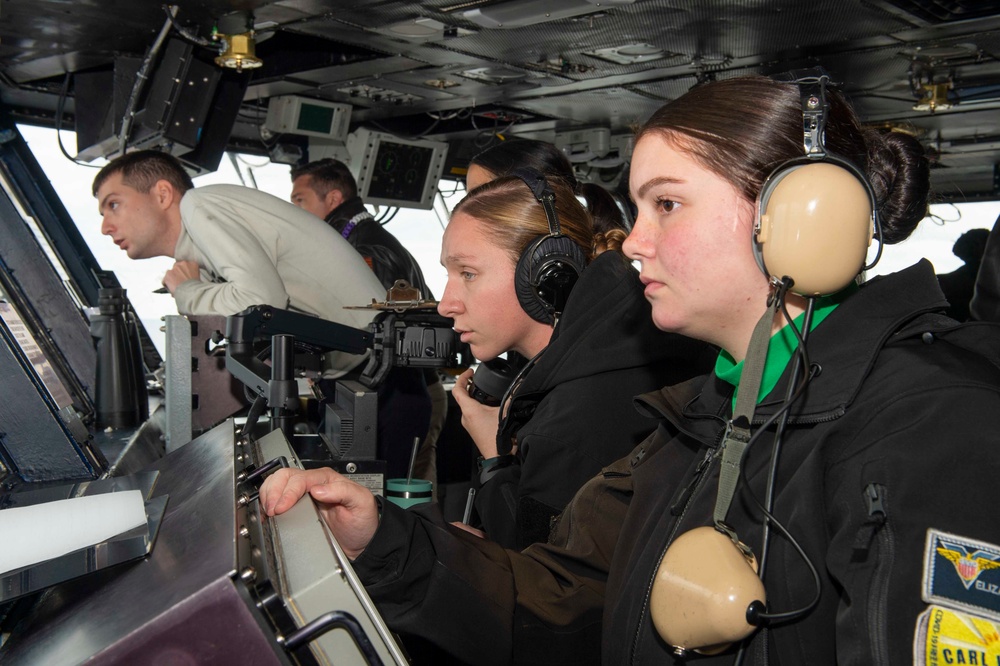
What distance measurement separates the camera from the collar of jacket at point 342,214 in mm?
3893

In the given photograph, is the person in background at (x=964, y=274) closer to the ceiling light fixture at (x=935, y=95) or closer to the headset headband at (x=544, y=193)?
the ceiling light fixture at (x=935, y=95)

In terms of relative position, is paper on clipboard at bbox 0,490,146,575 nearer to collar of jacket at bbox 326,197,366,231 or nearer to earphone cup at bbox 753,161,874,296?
earphone cup at bbox 753,161,874,296

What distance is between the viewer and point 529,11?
11.5ft

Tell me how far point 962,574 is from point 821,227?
323 mm

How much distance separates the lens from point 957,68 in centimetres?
436

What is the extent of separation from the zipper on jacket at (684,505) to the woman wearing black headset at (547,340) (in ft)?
1.59

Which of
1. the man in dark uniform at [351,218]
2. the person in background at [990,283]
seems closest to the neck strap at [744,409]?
the person in background at [990,283]

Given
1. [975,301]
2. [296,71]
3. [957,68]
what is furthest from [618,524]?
[957,68]

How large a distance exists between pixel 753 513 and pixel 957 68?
4248mm

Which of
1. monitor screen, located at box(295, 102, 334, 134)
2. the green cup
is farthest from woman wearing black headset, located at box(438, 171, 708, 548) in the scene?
monitor screen, located at box(295, 102, 334, 134)

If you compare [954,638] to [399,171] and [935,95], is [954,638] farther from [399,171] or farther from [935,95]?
[399,171]

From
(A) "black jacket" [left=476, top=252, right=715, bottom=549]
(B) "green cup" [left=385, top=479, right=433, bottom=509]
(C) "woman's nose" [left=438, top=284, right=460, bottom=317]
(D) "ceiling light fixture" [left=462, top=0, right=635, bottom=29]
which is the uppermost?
(D) "ceiling light fixture" [left=462, top=0, right=635, bottom=29]

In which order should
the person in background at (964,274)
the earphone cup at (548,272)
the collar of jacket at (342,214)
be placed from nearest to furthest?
the earphone cup at (548,272) → the collar of jacket at (342,214) → the person in background at (964,274)

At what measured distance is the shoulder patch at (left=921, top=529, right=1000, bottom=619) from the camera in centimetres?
67
